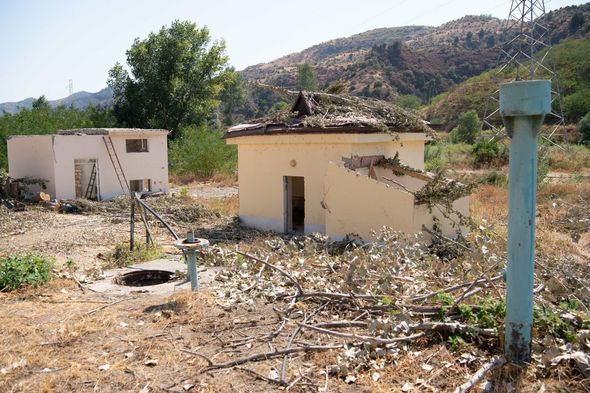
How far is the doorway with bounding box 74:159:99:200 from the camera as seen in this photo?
22406mm

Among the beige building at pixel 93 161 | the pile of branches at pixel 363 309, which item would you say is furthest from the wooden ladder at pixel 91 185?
the pile of branches at pixel 363 309

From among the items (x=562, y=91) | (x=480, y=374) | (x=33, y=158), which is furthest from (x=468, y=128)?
(x=480, y=374)

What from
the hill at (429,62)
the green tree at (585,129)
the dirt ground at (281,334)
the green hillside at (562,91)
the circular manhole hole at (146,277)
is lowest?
the circular manhole hole at (146,277)

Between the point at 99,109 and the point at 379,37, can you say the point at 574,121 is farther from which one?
the point at 379,37

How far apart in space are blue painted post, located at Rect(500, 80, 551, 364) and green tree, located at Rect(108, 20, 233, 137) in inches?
1316

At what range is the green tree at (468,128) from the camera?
41.4 meters

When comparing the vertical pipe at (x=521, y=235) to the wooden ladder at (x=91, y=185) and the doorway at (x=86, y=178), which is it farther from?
the wooden ladder at (x=91, y=185)

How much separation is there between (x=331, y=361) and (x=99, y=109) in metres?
35.3

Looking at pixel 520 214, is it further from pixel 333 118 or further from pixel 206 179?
pixel 206 179

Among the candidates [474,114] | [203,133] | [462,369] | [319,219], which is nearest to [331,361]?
[462,369]

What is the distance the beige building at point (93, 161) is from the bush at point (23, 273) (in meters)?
14.6

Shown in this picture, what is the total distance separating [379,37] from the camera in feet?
410

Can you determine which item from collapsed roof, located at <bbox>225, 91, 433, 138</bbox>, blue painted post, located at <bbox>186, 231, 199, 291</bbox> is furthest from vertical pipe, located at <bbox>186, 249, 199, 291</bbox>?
collapsed roof, located at <bbox>225, 91, 433, 138</bbox>

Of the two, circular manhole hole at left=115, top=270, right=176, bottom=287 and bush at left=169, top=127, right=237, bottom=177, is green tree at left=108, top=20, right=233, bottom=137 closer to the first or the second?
bush at left=169, top=127, right=237, bottom=177
